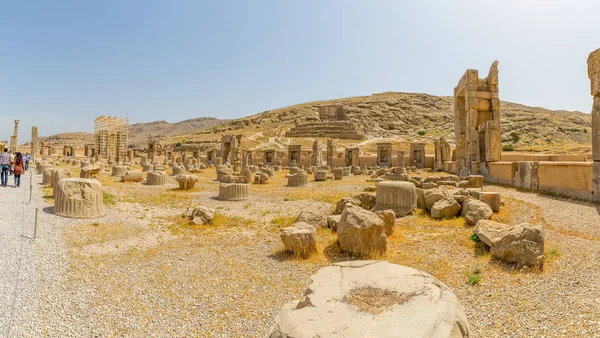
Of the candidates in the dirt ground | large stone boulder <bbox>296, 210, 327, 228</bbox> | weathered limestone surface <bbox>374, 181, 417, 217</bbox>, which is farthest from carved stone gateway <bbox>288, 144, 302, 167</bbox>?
large stone boulder <bbox>296, 210, 327, 228</bbox>

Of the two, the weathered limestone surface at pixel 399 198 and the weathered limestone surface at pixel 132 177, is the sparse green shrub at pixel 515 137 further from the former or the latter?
the weathered limestone surface at pixel 132 177

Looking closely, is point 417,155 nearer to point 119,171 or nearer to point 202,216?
point 119,171

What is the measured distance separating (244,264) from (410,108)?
86.7 m

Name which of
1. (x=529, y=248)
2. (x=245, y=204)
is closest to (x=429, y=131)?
(x=245, y=204)

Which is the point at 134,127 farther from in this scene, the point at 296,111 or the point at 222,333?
the point at 222,333

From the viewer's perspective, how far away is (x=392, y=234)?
767 centimetres

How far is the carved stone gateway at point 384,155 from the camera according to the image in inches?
1315

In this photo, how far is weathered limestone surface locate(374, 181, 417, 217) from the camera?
9773mm

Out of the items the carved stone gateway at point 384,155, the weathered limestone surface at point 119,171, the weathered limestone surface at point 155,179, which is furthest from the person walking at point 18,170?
the carved stone gateway at point 384,155

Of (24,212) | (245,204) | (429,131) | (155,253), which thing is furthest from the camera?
(429,131)

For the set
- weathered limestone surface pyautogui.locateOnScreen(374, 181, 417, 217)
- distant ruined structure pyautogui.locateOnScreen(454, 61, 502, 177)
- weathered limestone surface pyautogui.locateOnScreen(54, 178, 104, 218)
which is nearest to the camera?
weathered limestone surface pyautogui.locateOnScreen(54, 178, 104, 218)

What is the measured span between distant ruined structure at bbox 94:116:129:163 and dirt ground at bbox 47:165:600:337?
121 ft

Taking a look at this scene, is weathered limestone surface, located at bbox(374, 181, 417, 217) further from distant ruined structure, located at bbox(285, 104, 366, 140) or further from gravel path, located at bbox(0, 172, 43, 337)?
distant ruined structure, located at bbox(285, 104, 366, 140)

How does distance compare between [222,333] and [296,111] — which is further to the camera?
[296,111]
